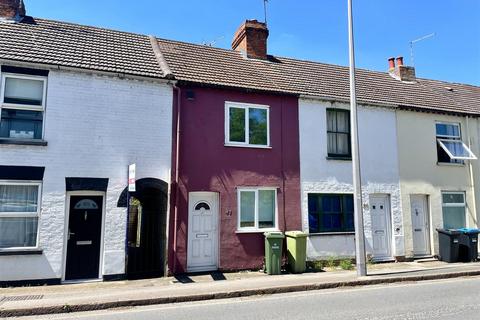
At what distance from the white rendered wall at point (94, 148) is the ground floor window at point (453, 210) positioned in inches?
431

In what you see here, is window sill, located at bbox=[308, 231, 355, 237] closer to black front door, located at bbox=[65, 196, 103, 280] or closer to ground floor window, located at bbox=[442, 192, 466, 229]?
ground floor window, located at bbox=[442, 192, 466, 229]

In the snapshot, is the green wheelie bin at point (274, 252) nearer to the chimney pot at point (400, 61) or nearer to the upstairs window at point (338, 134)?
the upstairs window at point (338, 134)

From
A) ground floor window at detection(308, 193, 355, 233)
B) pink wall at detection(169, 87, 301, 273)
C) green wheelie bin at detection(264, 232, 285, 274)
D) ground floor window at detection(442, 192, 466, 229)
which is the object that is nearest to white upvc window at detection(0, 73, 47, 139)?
pink wall at detection(169, 87, 301, 273)

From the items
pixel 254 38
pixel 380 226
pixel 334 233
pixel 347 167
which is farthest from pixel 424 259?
pixel 254 38

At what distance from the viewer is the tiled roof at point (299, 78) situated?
534 inches

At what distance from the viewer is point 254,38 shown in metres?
16.0

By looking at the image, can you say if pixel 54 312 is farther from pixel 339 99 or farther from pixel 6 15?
pixel 339 99

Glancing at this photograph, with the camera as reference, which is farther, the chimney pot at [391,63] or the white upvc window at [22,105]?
the chimney pot at [391,63]

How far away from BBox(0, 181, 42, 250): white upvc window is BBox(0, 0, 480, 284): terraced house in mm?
32

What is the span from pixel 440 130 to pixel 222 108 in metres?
9.35

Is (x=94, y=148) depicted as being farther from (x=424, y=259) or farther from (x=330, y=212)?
(x=424, y=259)

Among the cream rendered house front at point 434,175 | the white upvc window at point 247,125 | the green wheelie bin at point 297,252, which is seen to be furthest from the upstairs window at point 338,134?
the green wheelie bin at point 297,252

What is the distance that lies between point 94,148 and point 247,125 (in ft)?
15.9

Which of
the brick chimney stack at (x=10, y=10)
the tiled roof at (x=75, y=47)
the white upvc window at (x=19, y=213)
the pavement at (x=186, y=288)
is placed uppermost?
the brick chimney stack at (x=10, y=10)
